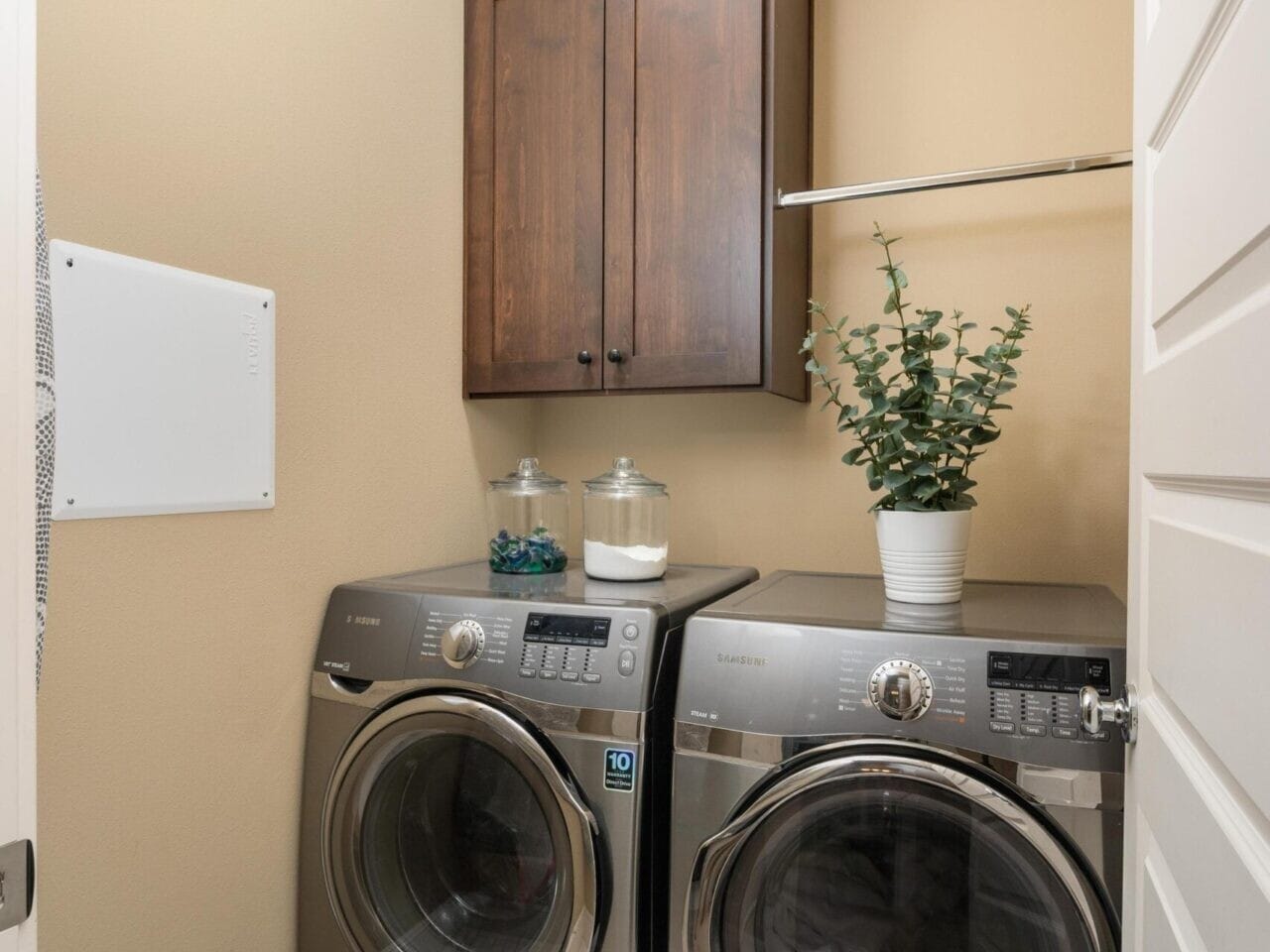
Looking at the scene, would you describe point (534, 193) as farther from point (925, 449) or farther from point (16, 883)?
point (16, 883)

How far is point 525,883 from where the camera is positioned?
4.72ft

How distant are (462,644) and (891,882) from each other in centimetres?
73

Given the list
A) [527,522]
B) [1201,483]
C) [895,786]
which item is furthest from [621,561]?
[1201,483]

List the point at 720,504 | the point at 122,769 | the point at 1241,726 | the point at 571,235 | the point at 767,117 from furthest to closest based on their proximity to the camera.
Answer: the point at 720,504 → the point at 571,235 → the point at 767,117 → the point at 122,769 → the point at 1241,726

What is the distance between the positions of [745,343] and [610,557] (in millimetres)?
492

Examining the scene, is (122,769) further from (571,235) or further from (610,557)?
(571,235)

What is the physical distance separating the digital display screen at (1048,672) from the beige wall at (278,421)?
115 centimetres

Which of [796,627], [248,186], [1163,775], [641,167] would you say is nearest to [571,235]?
[641,167]

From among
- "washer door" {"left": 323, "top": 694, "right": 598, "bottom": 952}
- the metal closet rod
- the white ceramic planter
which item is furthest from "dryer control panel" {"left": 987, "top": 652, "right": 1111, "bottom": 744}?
the metal closet rod

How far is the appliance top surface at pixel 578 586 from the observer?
1.52 m

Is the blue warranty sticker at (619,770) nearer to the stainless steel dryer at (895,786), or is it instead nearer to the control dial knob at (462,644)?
the stainless steel dryer at (895,786)

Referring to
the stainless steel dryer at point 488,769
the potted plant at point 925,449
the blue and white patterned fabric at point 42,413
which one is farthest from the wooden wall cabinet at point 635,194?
the blue and white patterned fabric at point 42,413

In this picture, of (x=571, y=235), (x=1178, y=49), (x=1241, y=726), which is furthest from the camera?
(x=571, y=235)

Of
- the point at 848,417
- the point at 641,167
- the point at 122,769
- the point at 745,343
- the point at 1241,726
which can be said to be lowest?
the point at 122,769
